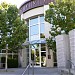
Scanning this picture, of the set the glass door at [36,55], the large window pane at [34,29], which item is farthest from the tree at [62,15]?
the glass door at [36,55]

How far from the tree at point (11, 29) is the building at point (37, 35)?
21.4ft

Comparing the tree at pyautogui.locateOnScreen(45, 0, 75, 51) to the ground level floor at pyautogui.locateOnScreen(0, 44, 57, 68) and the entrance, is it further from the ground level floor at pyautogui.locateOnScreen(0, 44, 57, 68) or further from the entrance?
the entrance

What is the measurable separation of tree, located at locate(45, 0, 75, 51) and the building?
821 centimetres

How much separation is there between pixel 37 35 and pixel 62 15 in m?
10.7

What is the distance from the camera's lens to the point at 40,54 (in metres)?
34.0

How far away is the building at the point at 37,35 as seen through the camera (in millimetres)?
33256

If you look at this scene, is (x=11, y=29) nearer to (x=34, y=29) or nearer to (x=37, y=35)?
(x=37, y=35)

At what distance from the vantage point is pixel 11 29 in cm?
2728

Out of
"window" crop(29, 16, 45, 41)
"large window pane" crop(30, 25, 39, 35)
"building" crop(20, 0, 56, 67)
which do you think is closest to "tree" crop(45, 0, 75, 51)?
"building" crop(20, 0, 56, 67)

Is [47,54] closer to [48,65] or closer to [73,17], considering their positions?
[48,65]

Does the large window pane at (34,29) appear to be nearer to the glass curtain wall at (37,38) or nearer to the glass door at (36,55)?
the glass curtain wall at (37,38)

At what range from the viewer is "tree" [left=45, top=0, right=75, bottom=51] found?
23875mm

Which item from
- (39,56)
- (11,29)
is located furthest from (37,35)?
(11,29)

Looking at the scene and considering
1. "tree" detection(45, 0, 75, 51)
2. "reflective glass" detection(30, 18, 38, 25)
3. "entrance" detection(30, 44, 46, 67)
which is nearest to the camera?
"tree" detection(45, 0, 75, 51)
